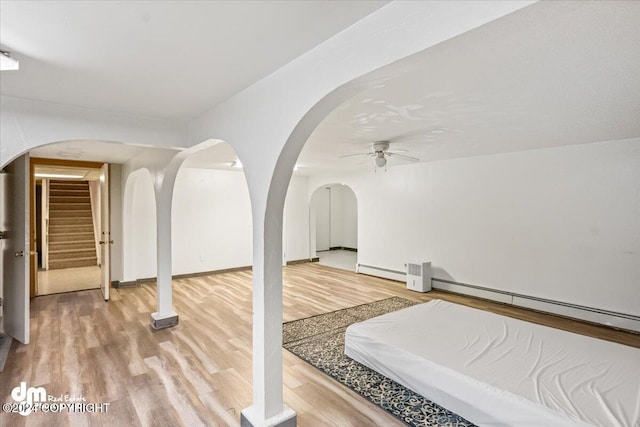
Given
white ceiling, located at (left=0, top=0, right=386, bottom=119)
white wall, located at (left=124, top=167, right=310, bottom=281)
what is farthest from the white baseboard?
white ceiling, located at (left=0, top=0, right=386, bottom=119)

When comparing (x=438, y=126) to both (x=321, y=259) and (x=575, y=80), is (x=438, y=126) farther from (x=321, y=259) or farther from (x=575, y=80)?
(x=321, y=259)

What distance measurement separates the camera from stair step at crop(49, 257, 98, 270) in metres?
7.74

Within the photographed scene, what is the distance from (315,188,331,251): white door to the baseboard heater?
16.9 feet

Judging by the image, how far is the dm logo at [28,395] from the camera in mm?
2469

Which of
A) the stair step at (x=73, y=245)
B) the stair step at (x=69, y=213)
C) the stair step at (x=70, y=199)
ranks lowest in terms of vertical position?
the stair step at (x=73, y=245)

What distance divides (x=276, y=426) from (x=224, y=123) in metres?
2.17

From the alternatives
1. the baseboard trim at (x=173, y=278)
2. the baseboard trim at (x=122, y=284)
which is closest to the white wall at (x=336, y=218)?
the baseboard trim at (x=173, y=278)

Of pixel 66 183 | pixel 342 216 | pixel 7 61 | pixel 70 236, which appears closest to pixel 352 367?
pixel 7 61

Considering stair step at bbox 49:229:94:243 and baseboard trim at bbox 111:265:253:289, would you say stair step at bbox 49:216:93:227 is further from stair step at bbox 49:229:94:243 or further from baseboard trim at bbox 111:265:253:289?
baseboard trim at bbox 111:265:253:289

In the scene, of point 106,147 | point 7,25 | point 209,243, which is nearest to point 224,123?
point 7,25

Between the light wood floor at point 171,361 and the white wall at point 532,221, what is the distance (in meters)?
0.49

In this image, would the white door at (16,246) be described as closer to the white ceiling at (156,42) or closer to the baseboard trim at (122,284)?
the white ceiling at (156,42)

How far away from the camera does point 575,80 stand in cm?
218

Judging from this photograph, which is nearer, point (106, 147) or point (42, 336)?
point (42, 336)
